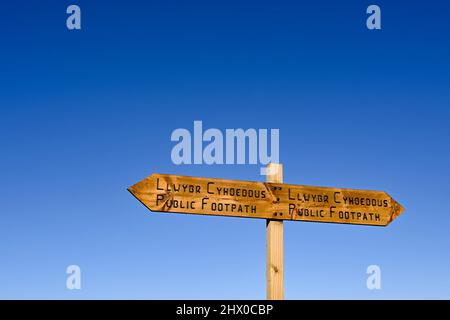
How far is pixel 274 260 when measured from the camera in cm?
862

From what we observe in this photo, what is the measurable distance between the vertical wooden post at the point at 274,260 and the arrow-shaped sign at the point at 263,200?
151 mm

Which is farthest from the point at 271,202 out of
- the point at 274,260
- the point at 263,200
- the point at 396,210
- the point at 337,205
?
the point at 396,210

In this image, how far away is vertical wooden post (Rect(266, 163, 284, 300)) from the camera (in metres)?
8.52

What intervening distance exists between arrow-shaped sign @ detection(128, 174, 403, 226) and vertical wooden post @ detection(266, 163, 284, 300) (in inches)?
5.9

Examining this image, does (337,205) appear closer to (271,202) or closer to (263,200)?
(271,202)

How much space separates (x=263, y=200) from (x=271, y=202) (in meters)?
0.11

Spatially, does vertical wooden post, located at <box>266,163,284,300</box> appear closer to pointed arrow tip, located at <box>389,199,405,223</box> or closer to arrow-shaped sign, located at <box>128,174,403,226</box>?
arrow-shaped sign, located at <box>128,174,403,226</box>

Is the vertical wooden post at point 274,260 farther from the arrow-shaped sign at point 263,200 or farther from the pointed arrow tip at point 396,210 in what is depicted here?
the pointed arrow tip at point 396,210

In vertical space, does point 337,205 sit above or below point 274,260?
above

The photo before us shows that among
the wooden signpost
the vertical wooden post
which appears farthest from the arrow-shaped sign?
the vertical wooden post
